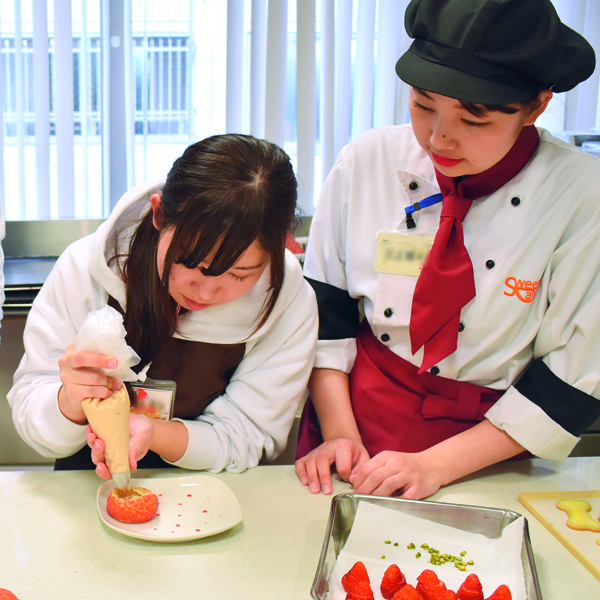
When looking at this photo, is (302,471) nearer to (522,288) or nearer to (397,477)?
(397,477)

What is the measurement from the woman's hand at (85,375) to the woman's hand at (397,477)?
1.52 ft

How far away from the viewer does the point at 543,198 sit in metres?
1.25

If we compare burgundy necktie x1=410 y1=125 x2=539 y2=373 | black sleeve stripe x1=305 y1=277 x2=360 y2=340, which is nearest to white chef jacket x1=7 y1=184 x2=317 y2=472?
black sleeve stripe x1=305 y1=277 x2=360 y2=340

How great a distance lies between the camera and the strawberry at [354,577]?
882 millimetres

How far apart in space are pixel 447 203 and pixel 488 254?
13cm

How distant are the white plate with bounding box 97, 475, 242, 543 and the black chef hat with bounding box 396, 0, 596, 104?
749 mm

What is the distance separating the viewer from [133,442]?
1098 mm

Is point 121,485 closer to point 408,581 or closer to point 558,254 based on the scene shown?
point 408,581

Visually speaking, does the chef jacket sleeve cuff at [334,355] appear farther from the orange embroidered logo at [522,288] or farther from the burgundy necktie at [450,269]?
the orange embroidered logo at [522,288]

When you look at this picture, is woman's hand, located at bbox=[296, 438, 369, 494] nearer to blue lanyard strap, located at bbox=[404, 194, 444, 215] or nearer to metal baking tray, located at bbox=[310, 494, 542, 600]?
metal baking tray, located at bbox=[310, 494, 542, 600]

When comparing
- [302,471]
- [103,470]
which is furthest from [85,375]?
[302,471]

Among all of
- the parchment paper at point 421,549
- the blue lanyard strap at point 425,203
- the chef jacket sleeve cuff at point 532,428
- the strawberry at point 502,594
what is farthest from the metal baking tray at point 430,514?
the blue lanyard strap at point 425,203

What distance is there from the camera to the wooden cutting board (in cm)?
98

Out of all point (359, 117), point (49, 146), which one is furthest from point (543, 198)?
point (49, 146)
